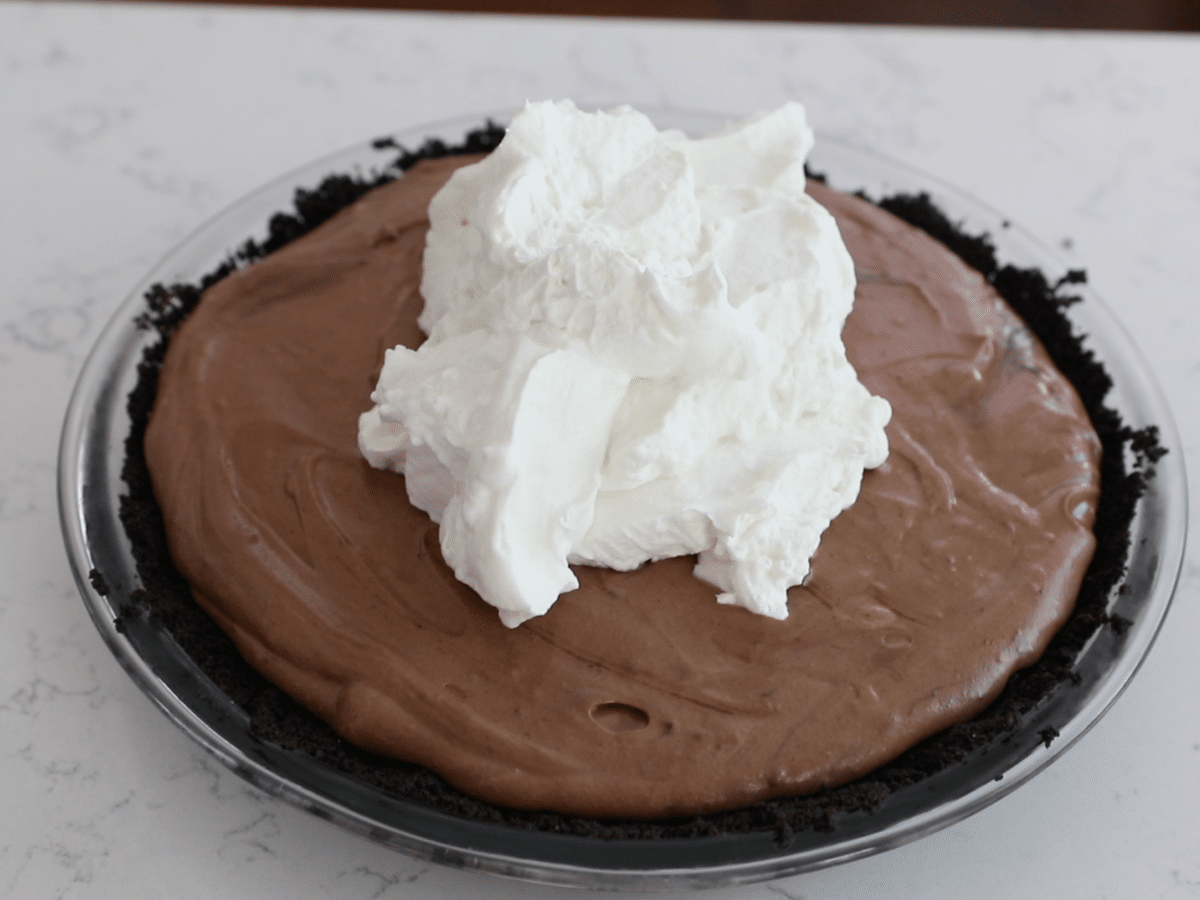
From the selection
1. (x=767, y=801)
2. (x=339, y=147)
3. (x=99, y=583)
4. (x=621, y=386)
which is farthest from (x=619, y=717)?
(x=339, y=147)

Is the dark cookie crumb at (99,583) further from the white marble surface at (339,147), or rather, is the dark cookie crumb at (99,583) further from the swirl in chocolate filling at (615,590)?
the white marble surface at (339,147)

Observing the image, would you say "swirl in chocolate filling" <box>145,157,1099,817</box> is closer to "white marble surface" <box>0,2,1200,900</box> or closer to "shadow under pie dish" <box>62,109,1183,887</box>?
"shadow under pie dish" <box>62,109,1183,887</box>

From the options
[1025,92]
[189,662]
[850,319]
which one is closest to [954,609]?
[850,319]

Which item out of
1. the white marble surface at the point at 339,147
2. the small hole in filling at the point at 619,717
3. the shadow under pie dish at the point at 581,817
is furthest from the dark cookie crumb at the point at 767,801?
the white marble surface at the point at 339,147

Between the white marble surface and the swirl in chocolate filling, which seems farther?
the white marble surface

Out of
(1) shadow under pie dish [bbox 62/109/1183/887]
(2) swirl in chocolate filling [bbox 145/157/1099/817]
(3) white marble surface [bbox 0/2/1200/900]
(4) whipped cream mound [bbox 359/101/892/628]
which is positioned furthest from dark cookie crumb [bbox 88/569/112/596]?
(4) whipped cream mound [bbox 359/101/892/628]

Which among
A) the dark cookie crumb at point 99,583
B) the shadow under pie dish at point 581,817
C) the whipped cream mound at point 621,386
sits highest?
the whipped cream mound at point 621,386
